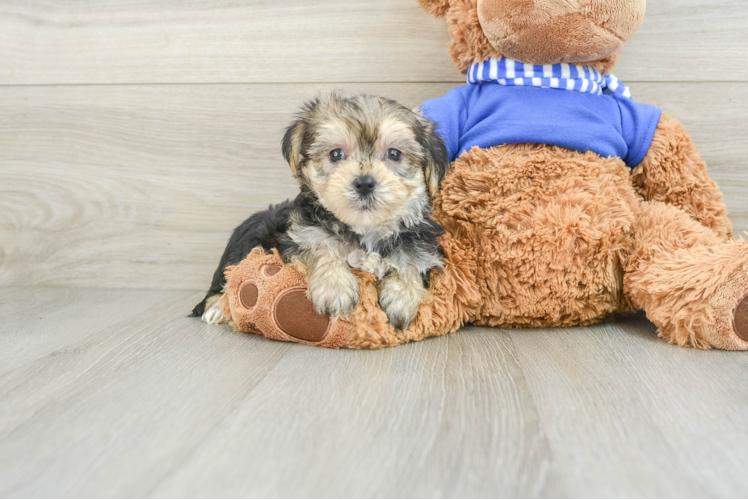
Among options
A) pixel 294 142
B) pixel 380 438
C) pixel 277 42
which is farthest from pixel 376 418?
pixel 277 42

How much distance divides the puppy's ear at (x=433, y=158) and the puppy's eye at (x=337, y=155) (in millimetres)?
240

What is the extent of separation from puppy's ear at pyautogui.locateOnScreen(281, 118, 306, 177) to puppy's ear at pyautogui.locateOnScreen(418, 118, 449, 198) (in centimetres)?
36

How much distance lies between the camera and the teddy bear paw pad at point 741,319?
1.54 metres

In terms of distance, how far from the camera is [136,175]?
256 cm

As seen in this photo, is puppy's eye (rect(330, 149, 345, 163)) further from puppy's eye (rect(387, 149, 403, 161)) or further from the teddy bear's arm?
the teddy bear's arm

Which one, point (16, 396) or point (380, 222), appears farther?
point (380, 222)

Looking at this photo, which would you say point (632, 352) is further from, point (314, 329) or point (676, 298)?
point (314, 329)

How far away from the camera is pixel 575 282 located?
69.6 inches

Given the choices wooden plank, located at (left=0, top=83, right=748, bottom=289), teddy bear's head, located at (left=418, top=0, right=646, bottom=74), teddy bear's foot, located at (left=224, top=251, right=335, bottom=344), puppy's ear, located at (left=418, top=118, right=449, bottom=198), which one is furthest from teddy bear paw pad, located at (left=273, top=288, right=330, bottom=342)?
teddy bear's head, located at (left=418, top=0, right=646, bottom=74)

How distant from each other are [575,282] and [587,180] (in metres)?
0.33

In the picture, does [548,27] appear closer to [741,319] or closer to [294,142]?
[294,142]

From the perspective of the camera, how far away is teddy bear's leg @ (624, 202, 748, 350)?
1552mm

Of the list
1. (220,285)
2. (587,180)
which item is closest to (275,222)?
(220,285)

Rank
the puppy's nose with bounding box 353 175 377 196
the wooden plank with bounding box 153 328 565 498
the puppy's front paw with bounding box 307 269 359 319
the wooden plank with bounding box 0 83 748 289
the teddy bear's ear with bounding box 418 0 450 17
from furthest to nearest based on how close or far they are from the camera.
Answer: the wooden plank with bounding box 0 83 748 289 → the teddy bear's ear with bounding box 418 0 450 17 → the puppy's front paw with bounding box 307 269 359 319 → the puppy's nose with bounding box 353 175 377 196 → the wooden plank with bounding box 153 328 565 498
